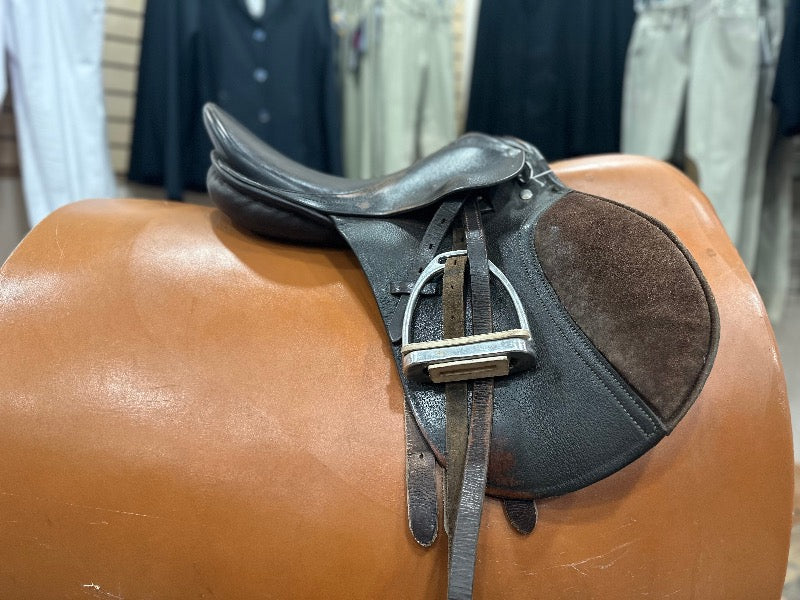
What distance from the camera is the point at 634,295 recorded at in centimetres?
41

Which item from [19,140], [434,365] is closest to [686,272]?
[434,365]

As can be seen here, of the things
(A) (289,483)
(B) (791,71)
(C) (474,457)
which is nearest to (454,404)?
(C) (474,457)

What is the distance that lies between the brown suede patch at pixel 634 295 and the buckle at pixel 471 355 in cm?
7

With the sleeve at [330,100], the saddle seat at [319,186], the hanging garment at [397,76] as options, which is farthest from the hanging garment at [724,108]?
the saddle seat at [319,186]

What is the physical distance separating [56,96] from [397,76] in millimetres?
984

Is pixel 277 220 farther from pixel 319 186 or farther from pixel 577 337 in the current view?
pixel 577 337

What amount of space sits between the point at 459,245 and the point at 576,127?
1299mm

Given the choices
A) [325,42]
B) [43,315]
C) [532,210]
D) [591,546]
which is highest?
[325,42]

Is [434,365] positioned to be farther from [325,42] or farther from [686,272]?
[325,42]

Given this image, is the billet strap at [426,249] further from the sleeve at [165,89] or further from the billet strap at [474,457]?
the sleeve at [165,89]

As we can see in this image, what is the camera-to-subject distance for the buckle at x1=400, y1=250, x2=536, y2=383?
15.1 inches

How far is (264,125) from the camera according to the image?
1.53 m

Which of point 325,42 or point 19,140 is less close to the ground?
point 325,42

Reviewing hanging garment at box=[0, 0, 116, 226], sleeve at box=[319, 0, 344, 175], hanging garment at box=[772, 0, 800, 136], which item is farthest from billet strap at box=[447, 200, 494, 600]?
hanging garment at box=[0, 0, 116, 226]
